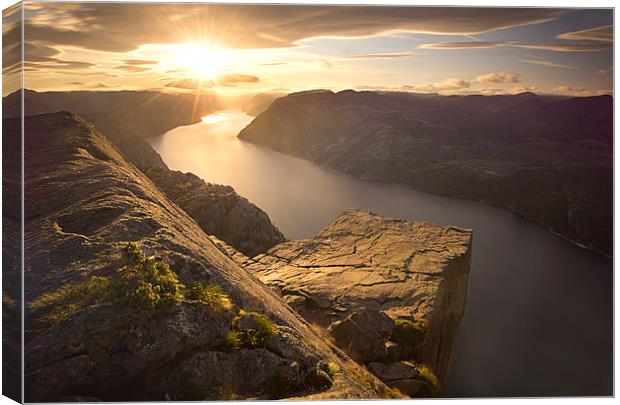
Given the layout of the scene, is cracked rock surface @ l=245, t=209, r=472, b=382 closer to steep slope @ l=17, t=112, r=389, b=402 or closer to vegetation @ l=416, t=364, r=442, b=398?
vegetation @ l=416, t=364, r=442, b=398

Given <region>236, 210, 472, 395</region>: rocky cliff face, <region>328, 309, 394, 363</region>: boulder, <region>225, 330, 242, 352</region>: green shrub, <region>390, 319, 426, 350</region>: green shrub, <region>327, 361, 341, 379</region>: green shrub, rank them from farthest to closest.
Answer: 1. <region>390, 319, 426, 350</region>: green shrub
2. <region>236, 210, 472, 395</region>: rocky cliff face
3. <region>328, 309, 394, 363</region>: boulder
4. <region>327, 361, 341, 379</region>: green shrub
5. <region>225, 330, 242, 352</region>: green shrub

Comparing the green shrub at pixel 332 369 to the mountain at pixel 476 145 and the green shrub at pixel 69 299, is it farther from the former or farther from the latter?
the mountain at pixel 476 145

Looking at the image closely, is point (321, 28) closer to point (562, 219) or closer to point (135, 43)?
point (135, 43)

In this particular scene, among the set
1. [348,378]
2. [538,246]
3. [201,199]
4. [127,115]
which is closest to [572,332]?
[538,246]

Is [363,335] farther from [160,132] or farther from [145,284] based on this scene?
[160,132]

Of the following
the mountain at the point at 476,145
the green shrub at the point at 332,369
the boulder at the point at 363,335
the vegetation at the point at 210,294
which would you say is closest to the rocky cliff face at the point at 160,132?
the mountain at the point at 476,145

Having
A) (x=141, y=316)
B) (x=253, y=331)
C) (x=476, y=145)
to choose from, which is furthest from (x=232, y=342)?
(x=476, y=145)

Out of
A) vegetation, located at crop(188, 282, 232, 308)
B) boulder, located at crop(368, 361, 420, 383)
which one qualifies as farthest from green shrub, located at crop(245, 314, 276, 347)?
boulder, located at crop(368, 361, 420, 383)

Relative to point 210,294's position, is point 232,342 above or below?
below
